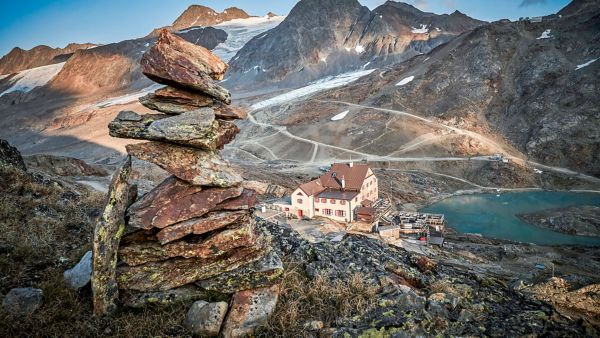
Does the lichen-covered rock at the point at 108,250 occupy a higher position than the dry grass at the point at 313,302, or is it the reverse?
the lichen-covered rock at the point at 108,250

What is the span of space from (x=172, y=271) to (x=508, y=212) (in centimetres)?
7404

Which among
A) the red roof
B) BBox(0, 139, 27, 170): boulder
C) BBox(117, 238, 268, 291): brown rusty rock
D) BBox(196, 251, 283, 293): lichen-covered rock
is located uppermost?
BBox(0, 139, 27, 170): boulder

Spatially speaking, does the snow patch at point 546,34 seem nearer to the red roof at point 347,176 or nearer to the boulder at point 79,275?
the red roof at point 347,176

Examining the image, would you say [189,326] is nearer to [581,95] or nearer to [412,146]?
[412,146]

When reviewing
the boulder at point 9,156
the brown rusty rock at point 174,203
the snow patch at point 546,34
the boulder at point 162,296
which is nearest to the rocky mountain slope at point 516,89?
the snow patch at point 546,34

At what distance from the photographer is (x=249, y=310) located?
8523mm

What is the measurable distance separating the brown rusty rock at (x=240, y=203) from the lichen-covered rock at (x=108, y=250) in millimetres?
2543

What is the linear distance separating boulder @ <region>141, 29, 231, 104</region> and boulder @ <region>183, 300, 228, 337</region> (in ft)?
19.0

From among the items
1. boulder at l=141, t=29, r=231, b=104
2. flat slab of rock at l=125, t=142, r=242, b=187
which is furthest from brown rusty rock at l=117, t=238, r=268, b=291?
boulder at l=141, t=29, r=231, b=104

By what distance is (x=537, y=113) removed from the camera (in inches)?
3903

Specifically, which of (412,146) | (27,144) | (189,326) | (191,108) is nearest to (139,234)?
(189,326)

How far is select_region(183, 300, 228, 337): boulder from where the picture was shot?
8.04m

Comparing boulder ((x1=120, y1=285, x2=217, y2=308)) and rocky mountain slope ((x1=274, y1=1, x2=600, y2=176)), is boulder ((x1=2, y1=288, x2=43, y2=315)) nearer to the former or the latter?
boulder ((x1=120, y1=285, x2=217, y2=308))

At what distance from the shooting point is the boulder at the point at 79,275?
912 centimetres
